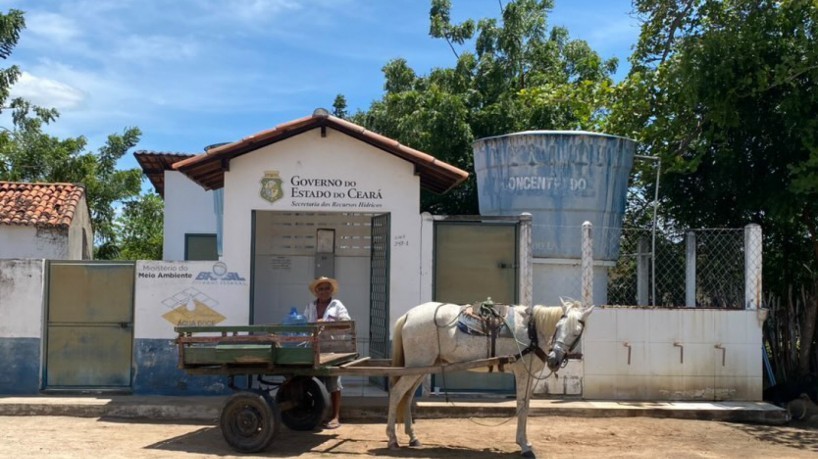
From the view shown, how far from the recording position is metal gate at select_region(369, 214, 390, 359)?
453 inches

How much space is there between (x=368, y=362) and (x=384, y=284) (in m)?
2.26

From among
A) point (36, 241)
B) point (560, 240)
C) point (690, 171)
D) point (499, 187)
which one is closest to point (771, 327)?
point (690, 171)

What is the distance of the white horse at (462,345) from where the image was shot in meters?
8.62

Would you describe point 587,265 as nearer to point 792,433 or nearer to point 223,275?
point 792,433

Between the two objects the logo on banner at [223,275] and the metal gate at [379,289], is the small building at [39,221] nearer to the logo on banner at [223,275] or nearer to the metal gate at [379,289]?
the logo on banner at [223,275]

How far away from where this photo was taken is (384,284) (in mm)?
11680

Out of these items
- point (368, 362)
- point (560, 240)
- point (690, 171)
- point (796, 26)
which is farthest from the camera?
point (690, 171)

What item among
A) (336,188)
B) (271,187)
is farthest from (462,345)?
(271,187)

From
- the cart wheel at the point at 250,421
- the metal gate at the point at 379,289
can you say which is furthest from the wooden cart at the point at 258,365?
the metal gate at the point at 379,289

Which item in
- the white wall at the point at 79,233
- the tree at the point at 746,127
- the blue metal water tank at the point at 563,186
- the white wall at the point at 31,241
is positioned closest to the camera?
the blue metal water tank at the point at 563,186

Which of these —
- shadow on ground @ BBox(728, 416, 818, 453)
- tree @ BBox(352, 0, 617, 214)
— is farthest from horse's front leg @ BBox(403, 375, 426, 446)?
tree @ BBox(352, 0, 617, 214)

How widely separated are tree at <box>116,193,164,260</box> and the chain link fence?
21.6 meters

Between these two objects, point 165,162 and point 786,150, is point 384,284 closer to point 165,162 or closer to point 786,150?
point 786,150

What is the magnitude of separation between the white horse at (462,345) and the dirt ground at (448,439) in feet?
1.63
